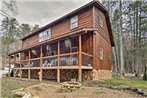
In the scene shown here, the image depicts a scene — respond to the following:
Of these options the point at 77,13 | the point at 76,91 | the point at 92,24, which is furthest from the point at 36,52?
the point at 76,91

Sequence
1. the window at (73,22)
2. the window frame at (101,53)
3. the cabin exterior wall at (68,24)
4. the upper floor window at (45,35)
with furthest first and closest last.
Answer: the upper floor window at (45,35) < the window at (73,22) < the window frame at (101,53) < the cabin exterior wall at (68,24)

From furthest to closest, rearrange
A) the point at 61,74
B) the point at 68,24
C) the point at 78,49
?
1. the point at 68,24
2. the point at 61,74
3. the point at 78,49

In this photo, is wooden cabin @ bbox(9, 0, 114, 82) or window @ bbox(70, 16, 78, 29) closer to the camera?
wooden cabin @ bbox(9, 0, 114, 82)

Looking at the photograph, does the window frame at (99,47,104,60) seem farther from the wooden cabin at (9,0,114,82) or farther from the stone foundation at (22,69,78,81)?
A: the stone foundation at (22,69,78,81)

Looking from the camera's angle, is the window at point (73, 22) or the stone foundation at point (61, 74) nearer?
the stone foundation at point (61, 74)

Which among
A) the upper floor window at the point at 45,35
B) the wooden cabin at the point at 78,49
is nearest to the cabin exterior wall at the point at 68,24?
the wooden cabin at the point at 78,49

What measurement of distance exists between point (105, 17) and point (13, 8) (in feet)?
32.2

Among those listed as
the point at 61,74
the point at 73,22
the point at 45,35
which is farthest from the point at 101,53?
the point at 45,35

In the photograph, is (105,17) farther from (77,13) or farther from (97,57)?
(97,57)

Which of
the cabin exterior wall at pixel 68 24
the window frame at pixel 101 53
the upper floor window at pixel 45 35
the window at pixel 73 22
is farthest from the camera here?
the upper floor window at pixel 45 35

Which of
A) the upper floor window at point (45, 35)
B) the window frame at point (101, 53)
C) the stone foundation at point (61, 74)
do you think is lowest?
the stone foundation at point (61, 74)

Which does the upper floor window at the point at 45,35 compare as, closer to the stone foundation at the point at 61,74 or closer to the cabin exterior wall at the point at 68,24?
the cabin exterior wall at the point at 68,24

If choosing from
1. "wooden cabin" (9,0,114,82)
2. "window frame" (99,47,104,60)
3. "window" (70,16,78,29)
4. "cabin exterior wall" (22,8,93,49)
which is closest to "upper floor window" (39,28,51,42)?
"cabin exterior wall" (22,8,93,49)

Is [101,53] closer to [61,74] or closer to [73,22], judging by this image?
[73,22]
